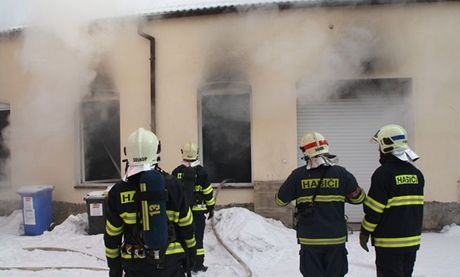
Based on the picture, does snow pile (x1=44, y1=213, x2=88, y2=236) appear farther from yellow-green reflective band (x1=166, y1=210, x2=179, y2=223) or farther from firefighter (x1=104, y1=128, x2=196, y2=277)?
yellow-green reflective band (x1=166, y1=210, x2=179, y2=223)

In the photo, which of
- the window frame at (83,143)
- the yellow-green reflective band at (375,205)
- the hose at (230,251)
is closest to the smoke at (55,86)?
the window frame at (83,143)

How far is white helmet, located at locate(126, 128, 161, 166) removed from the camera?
281cm

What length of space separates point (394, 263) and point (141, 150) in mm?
2189

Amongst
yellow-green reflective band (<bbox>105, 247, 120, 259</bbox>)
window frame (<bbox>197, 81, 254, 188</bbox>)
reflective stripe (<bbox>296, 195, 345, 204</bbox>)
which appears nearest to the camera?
yellow-green reflective band (<bbox>105, 247, 120, 259</bbox>)

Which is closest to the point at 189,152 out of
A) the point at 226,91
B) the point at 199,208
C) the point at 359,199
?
the point at 199,208

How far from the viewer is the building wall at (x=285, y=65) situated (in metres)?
7.57

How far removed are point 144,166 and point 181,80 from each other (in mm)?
5544

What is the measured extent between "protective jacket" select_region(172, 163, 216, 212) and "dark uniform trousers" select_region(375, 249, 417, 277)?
2.41 m

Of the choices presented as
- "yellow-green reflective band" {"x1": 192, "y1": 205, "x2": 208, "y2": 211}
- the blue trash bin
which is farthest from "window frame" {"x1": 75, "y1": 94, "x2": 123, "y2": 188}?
"yellow-green reflective band" {"x1": 192, "y1": 205, "x2": 208, "y2": 211}

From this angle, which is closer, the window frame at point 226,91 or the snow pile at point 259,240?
the snow pile at point 259,240

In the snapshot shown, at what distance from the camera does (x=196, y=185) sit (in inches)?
211

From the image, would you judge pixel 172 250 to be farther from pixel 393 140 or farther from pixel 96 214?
pixel 96 214

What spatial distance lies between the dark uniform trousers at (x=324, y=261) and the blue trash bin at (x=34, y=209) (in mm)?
6107

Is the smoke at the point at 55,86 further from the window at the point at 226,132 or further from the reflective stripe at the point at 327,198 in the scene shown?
the reflective stripe at the point at 327,198
